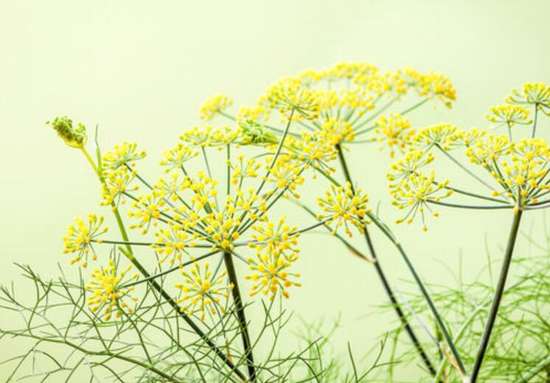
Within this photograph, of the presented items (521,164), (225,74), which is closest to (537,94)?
(521,164)

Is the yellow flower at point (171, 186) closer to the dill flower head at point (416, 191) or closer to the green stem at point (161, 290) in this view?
the green stem at point (161, 290)

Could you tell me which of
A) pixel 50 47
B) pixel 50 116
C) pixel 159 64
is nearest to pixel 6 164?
pixel 50 116

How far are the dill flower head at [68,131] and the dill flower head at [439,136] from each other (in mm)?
283

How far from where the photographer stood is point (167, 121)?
111 centimetres

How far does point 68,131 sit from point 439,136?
0.31 metres

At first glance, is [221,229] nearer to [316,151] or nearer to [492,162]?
[316,151]

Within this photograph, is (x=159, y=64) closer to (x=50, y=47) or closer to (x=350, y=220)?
(x=50, y=47)

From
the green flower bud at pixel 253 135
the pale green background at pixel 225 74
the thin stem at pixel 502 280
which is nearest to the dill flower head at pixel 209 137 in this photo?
the green flower bud at pixel 253 135

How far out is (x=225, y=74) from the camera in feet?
3.82

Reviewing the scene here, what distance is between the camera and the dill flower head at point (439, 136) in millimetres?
532

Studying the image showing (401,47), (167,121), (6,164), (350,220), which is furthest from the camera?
(401,47)

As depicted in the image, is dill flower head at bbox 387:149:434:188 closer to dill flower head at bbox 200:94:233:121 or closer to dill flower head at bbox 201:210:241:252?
dill flower head at bbox 201:210:241:252

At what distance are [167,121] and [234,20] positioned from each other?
24 centimetres

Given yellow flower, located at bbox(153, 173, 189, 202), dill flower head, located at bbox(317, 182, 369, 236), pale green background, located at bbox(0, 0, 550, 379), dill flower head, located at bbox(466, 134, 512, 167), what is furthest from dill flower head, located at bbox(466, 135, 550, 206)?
pale green background, located at bbox(0, 0, 550, 379)
